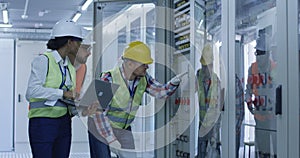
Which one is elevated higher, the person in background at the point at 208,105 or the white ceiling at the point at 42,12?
the white ceiling at the point at 42,12

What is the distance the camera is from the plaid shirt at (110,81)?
136 inches

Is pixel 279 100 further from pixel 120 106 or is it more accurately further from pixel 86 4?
pixel 86 4

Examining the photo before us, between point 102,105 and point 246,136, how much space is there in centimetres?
111

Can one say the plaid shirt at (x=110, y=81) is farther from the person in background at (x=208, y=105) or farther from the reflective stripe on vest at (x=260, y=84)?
the reflective stripe on vest at (x=260, y=84)

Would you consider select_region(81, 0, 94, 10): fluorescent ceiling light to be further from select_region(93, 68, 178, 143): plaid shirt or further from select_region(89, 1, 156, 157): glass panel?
select_region(93, 68, 178, 143): plaid shirt

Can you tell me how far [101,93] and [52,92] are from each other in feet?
1.39

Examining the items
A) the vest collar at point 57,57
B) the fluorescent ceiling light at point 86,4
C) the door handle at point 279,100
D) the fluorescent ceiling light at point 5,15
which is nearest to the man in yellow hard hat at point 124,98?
the vest collar at point 57,57

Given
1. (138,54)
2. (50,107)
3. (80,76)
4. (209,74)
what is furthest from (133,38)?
(50,107)

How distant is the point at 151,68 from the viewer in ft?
14.9

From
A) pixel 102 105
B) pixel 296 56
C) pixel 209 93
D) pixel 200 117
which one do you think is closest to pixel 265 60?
pixel 296 56

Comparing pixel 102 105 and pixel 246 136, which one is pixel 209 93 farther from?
pixel 102 105

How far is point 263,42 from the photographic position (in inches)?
115

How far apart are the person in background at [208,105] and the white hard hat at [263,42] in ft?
1.76

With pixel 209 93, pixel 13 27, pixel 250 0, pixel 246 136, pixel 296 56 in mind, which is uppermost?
pixel 13 27
